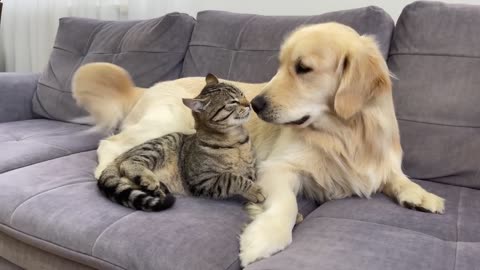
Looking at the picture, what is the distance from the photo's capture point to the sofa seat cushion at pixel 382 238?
973 mm

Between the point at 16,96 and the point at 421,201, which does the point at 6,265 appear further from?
the point at 421,201

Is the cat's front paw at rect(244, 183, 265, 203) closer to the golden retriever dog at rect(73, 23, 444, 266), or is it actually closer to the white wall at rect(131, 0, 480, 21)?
the golden retriever dog at rect(73, 23, 444, 266)

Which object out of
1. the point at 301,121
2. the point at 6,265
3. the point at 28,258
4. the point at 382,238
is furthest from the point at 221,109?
the point at 6,265

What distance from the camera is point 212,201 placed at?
139 cm

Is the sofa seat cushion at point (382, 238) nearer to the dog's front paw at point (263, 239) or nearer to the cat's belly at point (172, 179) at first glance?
the dog's front paw at point (263, 239)

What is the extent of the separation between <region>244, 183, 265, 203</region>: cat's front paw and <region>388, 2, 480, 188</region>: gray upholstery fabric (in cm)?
69

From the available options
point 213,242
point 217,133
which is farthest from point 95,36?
point 213,242

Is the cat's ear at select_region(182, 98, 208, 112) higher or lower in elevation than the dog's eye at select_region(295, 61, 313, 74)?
lower

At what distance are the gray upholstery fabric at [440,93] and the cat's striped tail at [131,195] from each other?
993 mm

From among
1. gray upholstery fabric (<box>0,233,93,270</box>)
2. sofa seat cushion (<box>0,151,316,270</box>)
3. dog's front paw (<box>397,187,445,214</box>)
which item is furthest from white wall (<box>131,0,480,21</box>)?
gray upholstery fabric (<box>0,233,93,270</box>)

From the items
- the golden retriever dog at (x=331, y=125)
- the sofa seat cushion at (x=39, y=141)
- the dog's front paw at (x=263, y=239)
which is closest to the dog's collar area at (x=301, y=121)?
the golden retriever dog at (x=331, y=125)

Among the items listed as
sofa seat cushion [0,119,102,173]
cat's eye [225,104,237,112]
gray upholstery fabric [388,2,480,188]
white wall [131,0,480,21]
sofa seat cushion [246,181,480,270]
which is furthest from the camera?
white wall [131,0,480,21]

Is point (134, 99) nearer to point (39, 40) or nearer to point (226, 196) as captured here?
point (226, 196)

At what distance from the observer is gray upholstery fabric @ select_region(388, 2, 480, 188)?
62.6 inches
